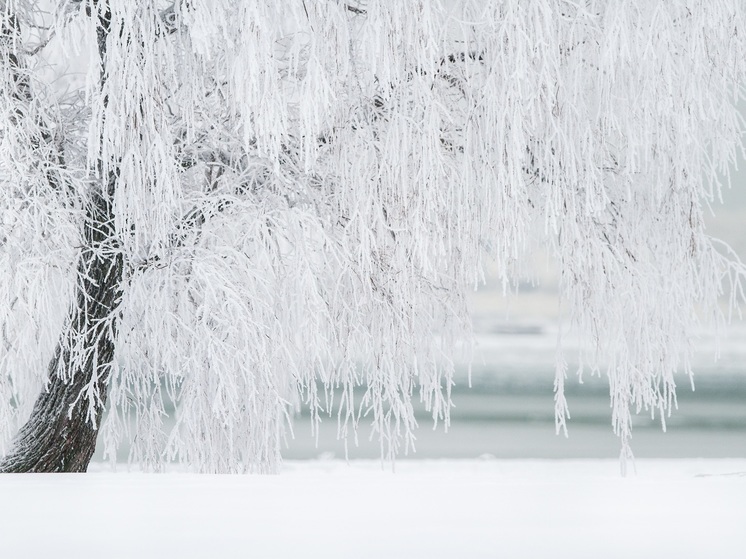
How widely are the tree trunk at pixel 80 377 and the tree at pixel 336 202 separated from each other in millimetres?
13

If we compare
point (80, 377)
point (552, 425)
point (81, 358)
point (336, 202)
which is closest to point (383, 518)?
point (336, 202)

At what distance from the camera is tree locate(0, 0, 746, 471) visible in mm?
2828

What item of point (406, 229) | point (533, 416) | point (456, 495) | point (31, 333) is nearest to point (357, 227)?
point (406, 229)

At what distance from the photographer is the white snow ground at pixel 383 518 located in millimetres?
1222

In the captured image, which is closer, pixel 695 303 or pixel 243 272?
pixel 243 272

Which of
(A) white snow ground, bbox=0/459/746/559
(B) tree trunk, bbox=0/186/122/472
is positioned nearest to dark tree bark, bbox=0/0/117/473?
(B) tree trunk, bbox=0/186/122/472

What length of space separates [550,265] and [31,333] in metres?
1.90

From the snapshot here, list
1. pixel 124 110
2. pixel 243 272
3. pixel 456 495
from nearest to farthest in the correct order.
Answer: pixel 456 495, pixel 124 110, pixel 243 272

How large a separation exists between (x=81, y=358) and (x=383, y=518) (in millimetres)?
2190

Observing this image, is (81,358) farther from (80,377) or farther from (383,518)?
(383,518)

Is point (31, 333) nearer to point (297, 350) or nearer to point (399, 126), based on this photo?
point (297, 350)

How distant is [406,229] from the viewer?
2914mm

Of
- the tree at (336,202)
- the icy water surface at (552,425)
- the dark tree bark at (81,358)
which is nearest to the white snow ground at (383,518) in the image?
the tree at (336,202)

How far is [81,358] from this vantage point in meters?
3.22
